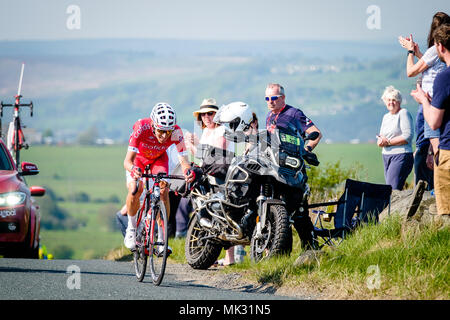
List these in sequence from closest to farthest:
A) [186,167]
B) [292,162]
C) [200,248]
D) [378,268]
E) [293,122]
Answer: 1. [378,268]
2. [292,162]
3. [186,167]
4. [293,122]
5. [200,248]

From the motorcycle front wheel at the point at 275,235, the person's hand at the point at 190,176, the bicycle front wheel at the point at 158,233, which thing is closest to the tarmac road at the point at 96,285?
the bicycle front wheel at the point at 158,233

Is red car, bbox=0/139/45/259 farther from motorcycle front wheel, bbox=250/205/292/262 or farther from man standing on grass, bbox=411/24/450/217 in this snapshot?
man standing on grass, bbox=411/24/450/217

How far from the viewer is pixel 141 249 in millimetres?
10422

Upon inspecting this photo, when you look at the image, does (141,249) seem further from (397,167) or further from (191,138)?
(397,167)

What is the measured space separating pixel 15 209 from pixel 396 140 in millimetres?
5675

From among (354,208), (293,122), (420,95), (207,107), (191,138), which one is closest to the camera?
(420,95)

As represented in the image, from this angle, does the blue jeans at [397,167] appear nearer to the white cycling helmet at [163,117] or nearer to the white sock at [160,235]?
the white cycling helmet at [163,117]


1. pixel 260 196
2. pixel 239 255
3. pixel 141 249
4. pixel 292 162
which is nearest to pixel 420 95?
pixel 292 162

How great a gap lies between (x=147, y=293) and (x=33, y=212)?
14.7 ft

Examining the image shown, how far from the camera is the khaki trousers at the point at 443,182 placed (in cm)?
806

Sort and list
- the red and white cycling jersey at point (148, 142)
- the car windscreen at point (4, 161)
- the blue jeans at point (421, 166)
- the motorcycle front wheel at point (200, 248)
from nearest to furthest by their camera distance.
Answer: the red and white cycling jersey at point (148, 142) → the motorcycle front wheel at point (200, 248) → the blue jeans at point (421, 166) → the car windscreen at point (4, 161)

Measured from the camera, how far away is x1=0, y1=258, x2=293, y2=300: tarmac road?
905cm

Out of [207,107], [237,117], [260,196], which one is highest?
[207,107]
